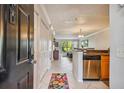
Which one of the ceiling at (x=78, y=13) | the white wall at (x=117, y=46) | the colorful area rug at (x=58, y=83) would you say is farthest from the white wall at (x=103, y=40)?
the white wall at (x=117, y=46)

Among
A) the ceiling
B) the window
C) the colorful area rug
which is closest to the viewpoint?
the colorful area rug

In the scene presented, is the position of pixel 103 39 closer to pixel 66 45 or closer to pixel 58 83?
pixel 58 83

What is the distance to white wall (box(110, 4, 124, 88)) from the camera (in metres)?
1.68

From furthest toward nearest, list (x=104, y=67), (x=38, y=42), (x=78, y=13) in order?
(x=78, y=13) → (x=104, y=67) → (x=38, y=42)

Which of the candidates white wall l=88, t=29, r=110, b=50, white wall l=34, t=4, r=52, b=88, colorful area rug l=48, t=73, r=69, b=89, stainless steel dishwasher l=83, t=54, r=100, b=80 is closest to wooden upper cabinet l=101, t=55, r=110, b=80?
stainless steel dishwasher l=83, t=54, r=100, b=80

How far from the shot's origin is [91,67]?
4.98m

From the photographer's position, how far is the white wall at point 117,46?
1677mm

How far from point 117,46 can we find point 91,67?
11.0 feet

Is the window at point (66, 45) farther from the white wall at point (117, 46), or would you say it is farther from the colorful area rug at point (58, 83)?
the white wall at point (117, 46)

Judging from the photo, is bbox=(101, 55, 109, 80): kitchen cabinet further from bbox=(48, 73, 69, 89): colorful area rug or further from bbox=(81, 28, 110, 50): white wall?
bbox=(81, 28, 110, 50): white wall

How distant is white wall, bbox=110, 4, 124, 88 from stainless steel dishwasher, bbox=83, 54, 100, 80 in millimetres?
3178

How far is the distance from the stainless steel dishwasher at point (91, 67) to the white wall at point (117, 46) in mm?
3178

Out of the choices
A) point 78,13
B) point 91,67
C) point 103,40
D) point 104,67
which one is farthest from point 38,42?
point 103,40
